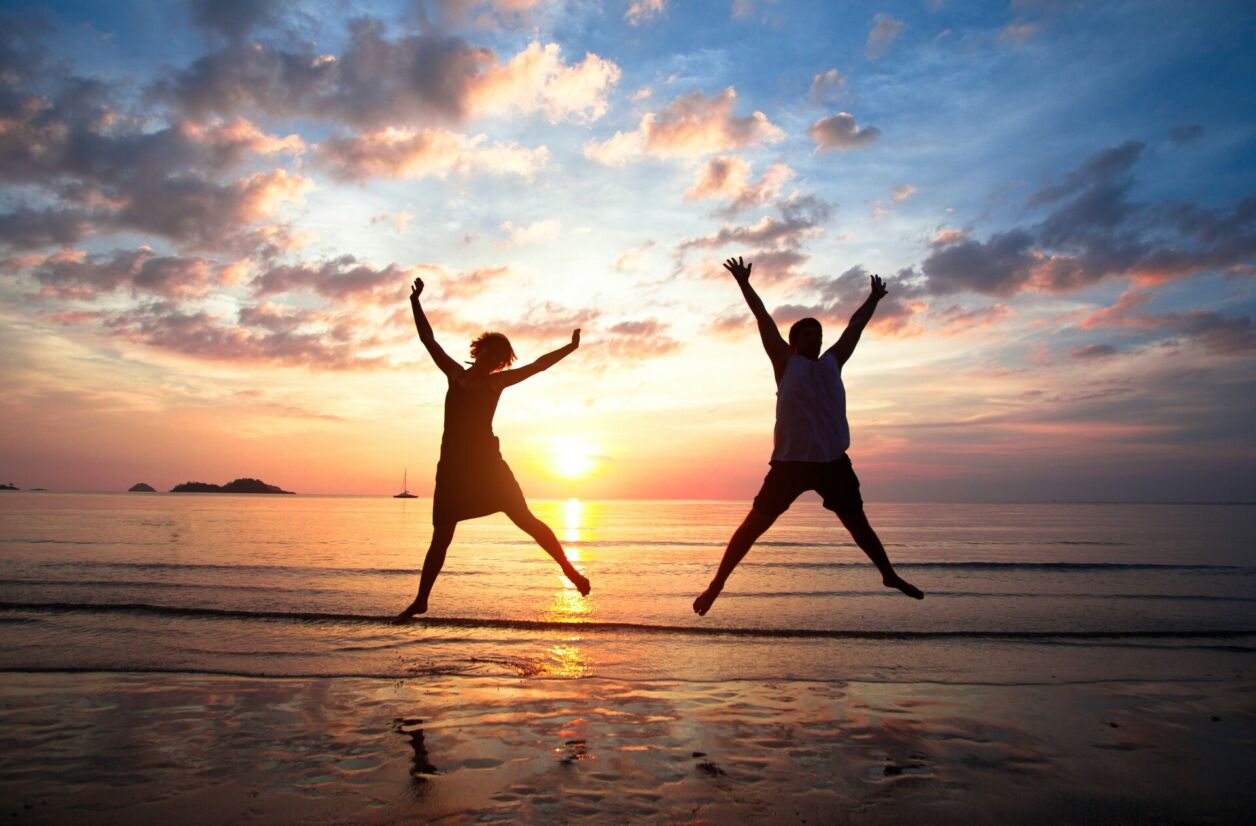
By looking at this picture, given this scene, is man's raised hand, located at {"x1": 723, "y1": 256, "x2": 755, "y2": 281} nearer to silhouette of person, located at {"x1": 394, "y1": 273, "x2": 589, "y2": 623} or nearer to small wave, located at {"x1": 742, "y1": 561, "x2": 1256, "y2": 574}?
silhouette of person, located at {"x1": 394, "y1": 273, "x2": 589, "y2": 623}

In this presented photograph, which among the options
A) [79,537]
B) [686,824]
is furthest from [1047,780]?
[79,537]

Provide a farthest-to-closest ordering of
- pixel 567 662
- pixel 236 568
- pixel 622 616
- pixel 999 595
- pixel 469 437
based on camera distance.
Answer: pixel 236 568, pixel 999 595, pixel 622 616, pixel 567 662, pixel 469 437

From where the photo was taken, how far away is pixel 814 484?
614cm

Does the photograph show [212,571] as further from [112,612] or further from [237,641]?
[237,641]

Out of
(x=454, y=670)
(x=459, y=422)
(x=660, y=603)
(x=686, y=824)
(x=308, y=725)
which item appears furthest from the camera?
(x=660, y=603)

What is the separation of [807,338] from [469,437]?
3296mm

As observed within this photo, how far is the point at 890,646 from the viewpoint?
9172 millimetres

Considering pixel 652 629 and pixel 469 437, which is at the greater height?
pixel 469 437

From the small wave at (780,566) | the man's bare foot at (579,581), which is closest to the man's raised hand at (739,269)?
the man's bare foot at (579,581)

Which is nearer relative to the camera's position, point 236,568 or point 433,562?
point 433,562

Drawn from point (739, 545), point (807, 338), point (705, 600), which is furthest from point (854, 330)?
point (705, 600)

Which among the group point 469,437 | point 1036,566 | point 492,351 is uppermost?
point 492,351

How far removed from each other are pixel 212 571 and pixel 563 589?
9.29m

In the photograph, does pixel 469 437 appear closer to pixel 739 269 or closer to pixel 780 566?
pixel 739 269
